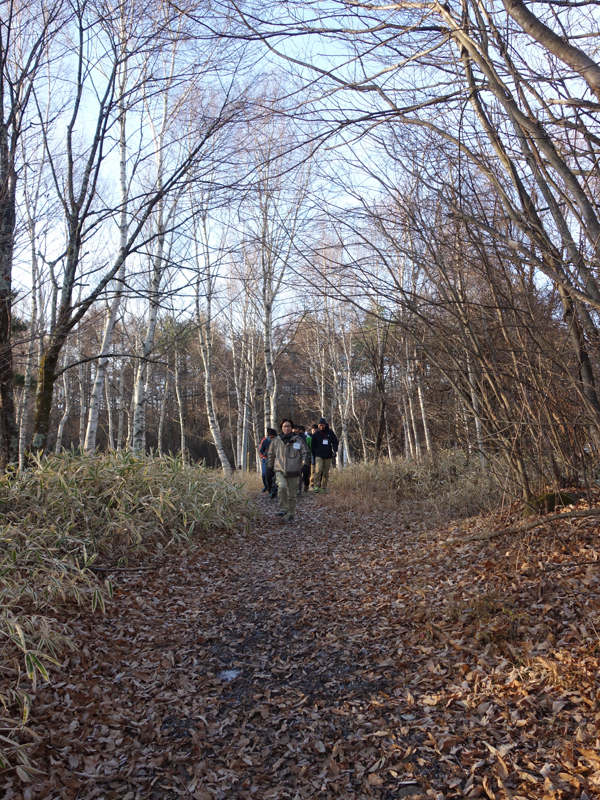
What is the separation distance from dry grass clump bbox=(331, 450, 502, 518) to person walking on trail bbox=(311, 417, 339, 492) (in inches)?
14.2

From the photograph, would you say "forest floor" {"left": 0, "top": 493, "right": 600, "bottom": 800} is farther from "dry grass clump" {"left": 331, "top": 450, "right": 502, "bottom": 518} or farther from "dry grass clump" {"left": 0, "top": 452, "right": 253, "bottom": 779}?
"dry grass clump" {"left": 331, "top": 450, "right": 502, "bottom": 518}

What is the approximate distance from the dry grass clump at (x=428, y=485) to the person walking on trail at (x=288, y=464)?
4.34 feet

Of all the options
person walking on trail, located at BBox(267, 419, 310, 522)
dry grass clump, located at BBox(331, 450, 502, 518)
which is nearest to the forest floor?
dry grass clump, located at BBox(331, 450, 502, 518)

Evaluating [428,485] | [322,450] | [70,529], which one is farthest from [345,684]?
[322,450]

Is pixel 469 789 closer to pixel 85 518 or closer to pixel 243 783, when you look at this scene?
pixel 243 783

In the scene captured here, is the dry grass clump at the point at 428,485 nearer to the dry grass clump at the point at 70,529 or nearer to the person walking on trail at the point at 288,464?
the person walking on trail at the point at 288,464

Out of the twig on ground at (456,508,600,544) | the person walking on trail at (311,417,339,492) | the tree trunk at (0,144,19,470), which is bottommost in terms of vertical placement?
the twig on ground at (456,508,600,544)

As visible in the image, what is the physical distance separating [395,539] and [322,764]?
167 inches

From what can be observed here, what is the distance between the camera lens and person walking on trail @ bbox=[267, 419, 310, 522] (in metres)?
8.48

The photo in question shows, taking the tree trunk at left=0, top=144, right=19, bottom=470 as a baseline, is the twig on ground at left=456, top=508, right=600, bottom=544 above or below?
below

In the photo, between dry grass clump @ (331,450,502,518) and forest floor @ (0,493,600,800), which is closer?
forest floor @ (0,493,600,800)

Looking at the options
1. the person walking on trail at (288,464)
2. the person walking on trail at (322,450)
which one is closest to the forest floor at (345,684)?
the person walking on trail at (288,464)

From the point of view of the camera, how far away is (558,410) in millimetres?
4797

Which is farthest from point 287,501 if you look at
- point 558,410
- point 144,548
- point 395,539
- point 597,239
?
point 597,239
